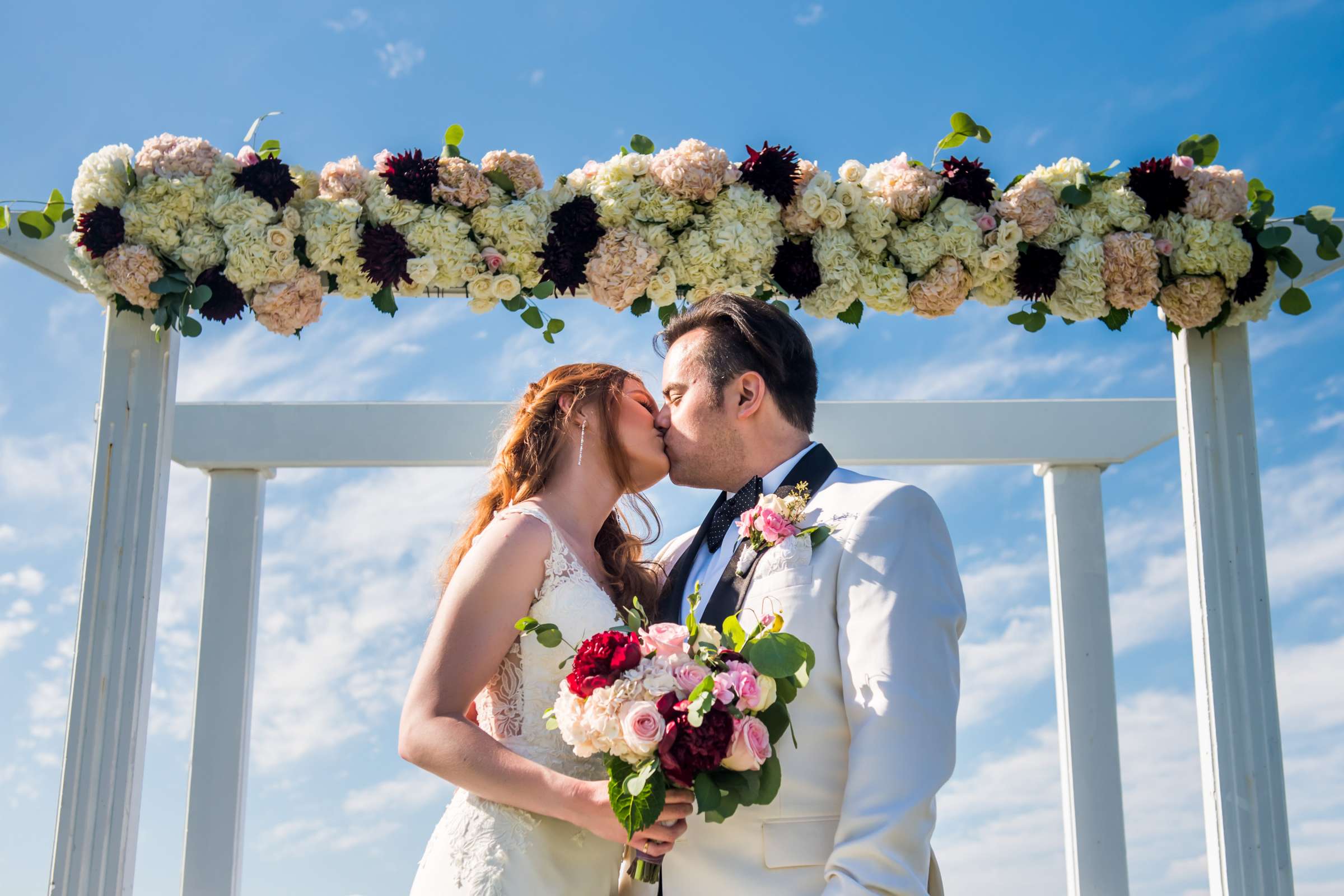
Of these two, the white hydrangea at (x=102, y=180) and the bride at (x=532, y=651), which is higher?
the white hydrangea at (x=102, y=180)

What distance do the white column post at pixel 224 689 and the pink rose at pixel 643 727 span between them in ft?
16.2

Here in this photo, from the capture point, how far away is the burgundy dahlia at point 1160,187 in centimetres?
523

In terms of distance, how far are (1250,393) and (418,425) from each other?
15.0 feet

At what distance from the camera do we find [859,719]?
9.96ft

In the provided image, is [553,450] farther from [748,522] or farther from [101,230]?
[101,230]

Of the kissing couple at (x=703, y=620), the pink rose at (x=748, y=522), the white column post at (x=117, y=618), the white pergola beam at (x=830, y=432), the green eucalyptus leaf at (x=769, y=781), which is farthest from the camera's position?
the white pergola beam at (x=830, y=432)

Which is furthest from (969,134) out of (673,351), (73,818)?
(73,818)

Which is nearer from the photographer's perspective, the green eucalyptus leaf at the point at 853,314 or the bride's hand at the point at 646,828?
the bride's hand at the point at 646,828

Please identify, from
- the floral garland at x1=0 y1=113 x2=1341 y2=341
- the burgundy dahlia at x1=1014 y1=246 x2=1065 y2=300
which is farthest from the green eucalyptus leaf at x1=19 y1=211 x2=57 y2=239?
the burgundy dahlia at x1=1014 y1=246 x2=1065 y2=300

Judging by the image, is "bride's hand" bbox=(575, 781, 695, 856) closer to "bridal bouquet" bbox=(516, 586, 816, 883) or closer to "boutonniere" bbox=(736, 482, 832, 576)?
"bridal bouquet" bbox=(516, 586, 816, 883)

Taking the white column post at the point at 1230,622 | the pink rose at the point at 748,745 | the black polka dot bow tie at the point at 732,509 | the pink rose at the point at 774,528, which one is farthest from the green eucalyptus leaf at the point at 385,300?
the white column post at the point at 1230,622

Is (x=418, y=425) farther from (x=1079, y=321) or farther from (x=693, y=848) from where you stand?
(x=693, y=848)

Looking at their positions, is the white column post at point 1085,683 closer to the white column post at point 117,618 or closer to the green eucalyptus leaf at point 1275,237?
the green eucalyptus leaf at point 1275,237

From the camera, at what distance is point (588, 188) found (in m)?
5.18
